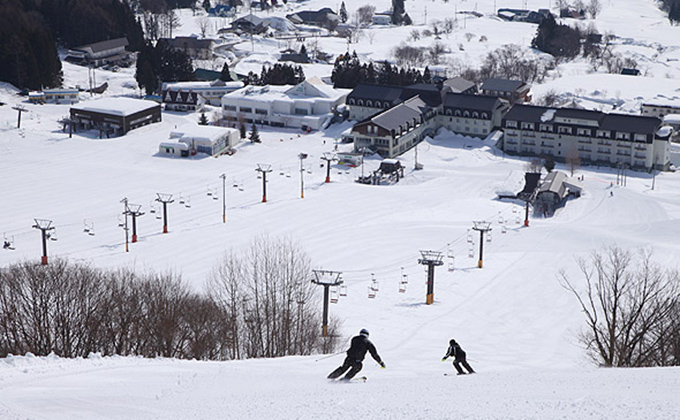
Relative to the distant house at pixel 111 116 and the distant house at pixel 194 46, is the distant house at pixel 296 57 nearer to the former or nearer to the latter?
the distant house at pixel 194 46

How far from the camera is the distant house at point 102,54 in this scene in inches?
2891

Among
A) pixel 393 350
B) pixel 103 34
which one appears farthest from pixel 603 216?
pixel 103 34

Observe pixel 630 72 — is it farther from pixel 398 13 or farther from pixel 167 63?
pixel 167 63

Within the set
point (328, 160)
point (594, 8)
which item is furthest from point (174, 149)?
point (594, 8)

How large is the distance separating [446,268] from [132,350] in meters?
15.4

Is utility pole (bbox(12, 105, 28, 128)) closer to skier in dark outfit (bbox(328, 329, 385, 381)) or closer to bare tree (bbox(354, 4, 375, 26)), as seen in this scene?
skier in dark outfit (bbox(328, 329, 385, 381))

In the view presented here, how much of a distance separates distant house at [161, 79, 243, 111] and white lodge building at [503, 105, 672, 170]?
24430 mm

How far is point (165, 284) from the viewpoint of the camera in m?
20.3

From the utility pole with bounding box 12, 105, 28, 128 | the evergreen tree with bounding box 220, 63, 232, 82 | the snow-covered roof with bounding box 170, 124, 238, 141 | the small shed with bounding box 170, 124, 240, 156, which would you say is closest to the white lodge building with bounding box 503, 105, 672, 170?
the small shed with bounding box 170, 124, 240, 156

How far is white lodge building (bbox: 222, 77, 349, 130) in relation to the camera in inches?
2251

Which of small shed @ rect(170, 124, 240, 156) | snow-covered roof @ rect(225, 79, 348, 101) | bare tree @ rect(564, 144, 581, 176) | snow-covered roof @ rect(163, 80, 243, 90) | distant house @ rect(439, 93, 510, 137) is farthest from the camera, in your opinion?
snow-covered roof @ rect(163, 80, 243, 90)

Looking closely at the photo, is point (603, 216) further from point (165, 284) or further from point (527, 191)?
point (165, 284)

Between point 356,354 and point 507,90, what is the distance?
171 feet

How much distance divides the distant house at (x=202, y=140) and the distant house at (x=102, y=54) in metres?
27.8
